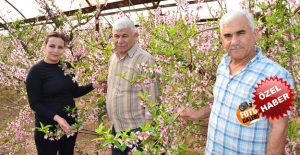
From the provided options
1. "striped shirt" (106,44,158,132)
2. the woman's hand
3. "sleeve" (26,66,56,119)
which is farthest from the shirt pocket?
"sleeve" (26,66,56,119)

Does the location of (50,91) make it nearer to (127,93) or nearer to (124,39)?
(127,93)

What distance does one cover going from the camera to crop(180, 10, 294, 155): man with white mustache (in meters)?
1.47

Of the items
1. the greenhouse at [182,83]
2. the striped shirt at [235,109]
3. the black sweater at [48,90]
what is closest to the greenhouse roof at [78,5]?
the greenhouse at [182,83]

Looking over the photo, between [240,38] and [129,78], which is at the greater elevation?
[240,38]

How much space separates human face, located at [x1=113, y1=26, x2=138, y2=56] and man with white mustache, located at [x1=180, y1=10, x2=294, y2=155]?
3.84ft

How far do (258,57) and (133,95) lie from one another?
142 centimetres

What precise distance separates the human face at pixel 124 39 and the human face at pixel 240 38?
1.21 m

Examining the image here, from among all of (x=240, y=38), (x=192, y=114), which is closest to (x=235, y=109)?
(x=240, y=38)

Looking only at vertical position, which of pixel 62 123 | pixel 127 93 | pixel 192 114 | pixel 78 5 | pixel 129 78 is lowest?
pixel 62 123

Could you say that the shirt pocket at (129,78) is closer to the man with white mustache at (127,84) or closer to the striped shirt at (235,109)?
the man with white mustache at (127,84)

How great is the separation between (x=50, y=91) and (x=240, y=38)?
221 centimetres

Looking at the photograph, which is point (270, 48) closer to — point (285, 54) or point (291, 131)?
point (285, 54)

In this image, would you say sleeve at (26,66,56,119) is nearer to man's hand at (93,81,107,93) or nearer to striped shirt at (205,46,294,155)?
man's hand at (93,81,107,93)

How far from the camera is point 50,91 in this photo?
116 inches
